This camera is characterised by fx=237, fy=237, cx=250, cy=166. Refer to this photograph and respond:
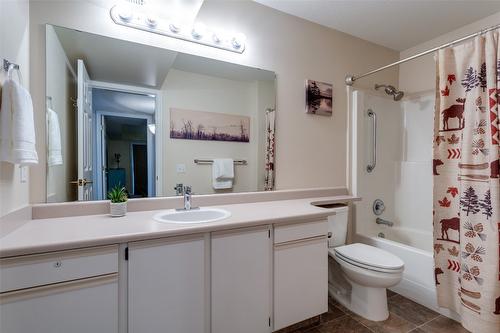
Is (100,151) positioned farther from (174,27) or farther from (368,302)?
(368,302)

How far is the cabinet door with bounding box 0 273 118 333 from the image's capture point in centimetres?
92

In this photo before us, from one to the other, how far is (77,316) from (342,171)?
90.4 inches

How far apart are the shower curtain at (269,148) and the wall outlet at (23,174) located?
1.53 meters

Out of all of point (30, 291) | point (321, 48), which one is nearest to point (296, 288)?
point (30, 291)

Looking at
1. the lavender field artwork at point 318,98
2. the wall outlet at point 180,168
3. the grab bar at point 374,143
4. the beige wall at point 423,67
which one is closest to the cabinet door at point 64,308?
the wall outlet at point 180,168

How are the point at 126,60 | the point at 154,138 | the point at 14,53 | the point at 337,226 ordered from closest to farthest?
the point at 14,53
the point at 126,60
the point at 154,138
the point at 337,226

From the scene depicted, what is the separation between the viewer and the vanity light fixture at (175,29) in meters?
1.50

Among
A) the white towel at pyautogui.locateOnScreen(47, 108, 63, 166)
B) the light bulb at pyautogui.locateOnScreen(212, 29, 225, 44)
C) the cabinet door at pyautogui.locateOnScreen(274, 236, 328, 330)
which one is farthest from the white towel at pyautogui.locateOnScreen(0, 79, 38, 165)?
the cabinet door at pyautogui.locateOnScreen(274, 236, 328, 330)

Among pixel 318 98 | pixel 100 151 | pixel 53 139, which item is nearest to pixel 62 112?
pixel 53 139

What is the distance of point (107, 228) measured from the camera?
116 cm

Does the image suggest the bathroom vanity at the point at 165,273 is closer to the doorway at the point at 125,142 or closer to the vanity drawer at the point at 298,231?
the vanity drawer at the point at 298,231

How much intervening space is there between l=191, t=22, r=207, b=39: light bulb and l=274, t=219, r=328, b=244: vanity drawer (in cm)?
145

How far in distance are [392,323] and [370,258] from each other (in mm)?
474

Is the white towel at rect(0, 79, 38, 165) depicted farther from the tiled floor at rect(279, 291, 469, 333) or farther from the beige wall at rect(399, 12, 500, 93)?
the beige wall at rect(399, 12, 500, 93)
